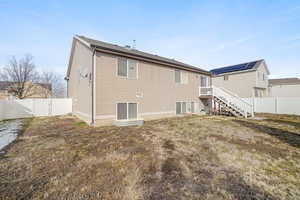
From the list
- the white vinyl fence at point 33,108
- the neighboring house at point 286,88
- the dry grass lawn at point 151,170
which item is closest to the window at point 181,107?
the dry grass lawn at point 151,170

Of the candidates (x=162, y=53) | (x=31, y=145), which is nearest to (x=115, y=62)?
(x=31, y=145)

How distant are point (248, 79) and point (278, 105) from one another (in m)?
5.68

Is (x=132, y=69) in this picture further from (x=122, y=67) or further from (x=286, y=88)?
(x=286, y=88)

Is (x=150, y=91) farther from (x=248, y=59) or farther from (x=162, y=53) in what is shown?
(x=248, y=59)

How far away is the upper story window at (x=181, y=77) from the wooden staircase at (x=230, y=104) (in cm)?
259

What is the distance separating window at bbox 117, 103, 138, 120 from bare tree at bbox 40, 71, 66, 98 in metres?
28.5

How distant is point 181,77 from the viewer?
11.6 meters

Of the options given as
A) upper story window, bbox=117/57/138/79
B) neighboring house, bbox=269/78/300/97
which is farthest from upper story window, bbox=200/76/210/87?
neighboring house, bbox=269/78/300/97

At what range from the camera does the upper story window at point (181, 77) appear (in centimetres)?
1136

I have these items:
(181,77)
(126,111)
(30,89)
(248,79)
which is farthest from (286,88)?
(30,89)

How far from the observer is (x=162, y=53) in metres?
16.4

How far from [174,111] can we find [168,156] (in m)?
7.49

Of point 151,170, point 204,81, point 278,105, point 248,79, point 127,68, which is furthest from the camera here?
point 248,79

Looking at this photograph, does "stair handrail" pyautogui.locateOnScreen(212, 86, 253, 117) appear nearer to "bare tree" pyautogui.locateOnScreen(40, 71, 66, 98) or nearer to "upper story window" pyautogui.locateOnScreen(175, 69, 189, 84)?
"upper story window" pyautogui.locateOnScreen(175, 69, 189, 84)
